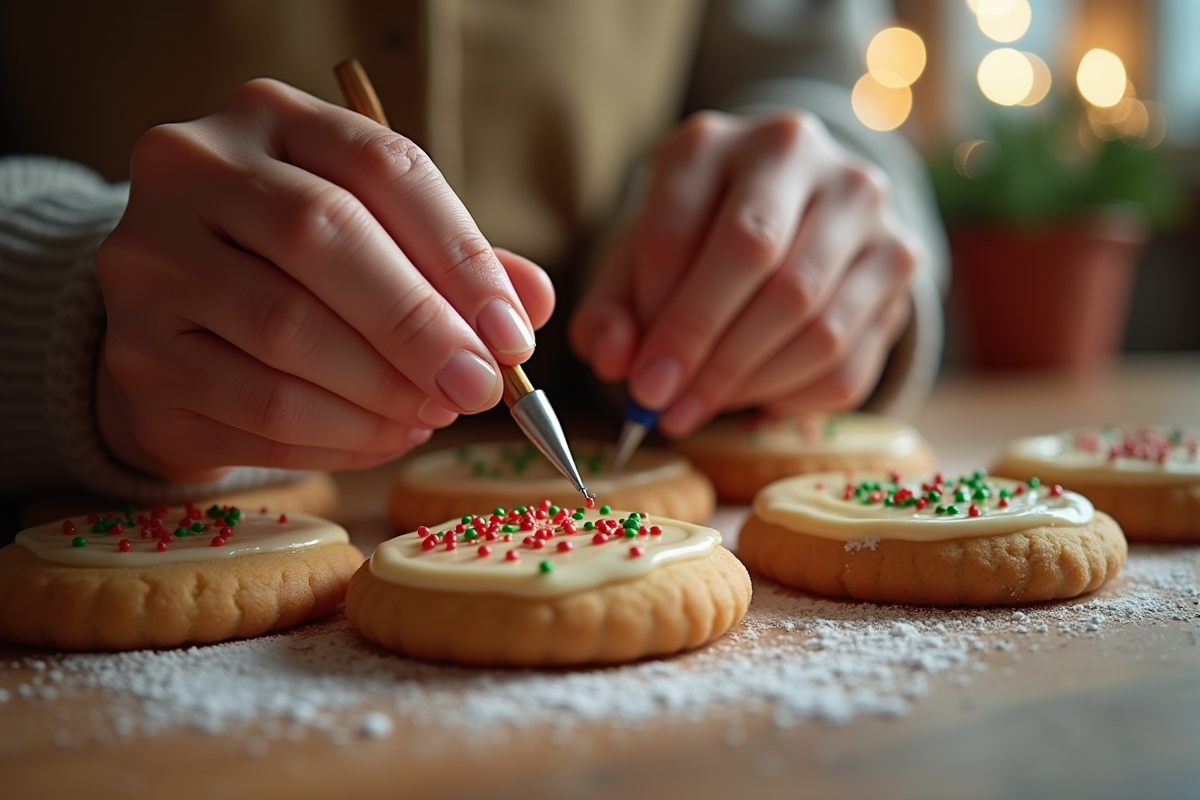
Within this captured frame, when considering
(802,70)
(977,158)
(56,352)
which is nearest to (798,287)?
(56,352)

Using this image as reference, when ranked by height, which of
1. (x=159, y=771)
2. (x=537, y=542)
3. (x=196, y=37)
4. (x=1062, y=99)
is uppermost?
(x=1062, y=99)

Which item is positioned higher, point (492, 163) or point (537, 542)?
point (492, 163)

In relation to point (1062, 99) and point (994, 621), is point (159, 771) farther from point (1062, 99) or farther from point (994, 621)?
point (1062, 99)

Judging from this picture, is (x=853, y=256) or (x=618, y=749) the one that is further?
(x=853, y=256)

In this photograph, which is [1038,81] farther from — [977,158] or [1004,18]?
[977,158]

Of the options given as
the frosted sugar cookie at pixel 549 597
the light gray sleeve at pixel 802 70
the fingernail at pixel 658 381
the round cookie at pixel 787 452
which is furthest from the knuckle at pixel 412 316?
the light gray sleeve at pixel 802 70

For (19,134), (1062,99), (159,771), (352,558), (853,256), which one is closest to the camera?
(159,771)

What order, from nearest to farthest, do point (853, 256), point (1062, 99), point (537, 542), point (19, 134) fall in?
point (537, 542)
point (853, 256)
point (19, 134)
point (1062, 99)

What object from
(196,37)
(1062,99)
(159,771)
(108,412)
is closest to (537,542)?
(159,771)
